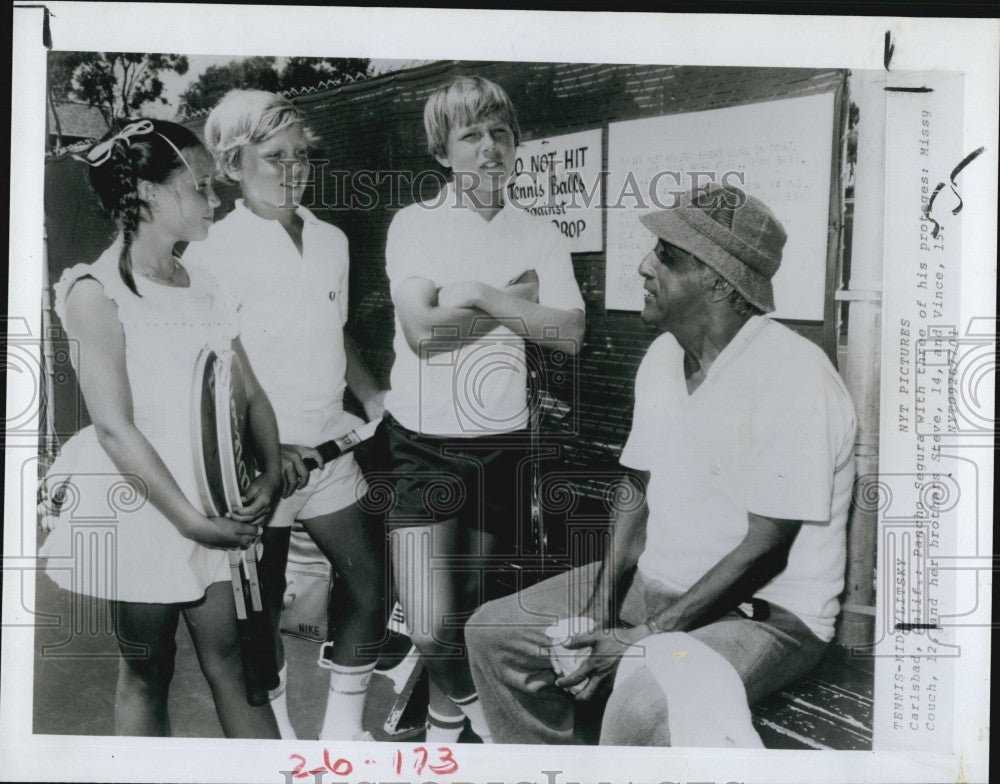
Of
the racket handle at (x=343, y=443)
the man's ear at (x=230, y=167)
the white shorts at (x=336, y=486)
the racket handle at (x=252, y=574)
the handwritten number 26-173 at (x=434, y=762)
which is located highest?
the man's ear at (x=230, y=167)

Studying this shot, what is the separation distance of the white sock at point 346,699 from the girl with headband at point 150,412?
12.7 inches

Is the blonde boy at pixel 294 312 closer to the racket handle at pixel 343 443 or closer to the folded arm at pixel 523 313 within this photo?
the racket handle at pixel 343 443

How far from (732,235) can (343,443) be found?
4.13ft

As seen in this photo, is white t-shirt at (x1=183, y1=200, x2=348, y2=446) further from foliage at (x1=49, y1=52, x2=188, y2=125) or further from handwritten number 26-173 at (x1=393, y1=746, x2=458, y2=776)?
handwritten number 26-173 at (x1=393, y1=746, x2=458, y2=776)

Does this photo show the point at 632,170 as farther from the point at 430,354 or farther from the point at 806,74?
the point at 430,354

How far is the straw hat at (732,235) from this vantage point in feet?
8.13

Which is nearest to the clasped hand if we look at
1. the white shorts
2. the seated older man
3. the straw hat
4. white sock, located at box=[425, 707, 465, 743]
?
the seated older man

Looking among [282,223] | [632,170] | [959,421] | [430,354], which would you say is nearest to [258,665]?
[430,354]

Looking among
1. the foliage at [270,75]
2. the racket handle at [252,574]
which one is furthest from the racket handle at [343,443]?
the foliage at [270,75]

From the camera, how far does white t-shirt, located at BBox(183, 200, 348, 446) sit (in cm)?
252

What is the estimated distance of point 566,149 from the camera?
2510mm

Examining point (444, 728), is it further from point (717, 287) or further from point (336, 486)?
point (717, 287)

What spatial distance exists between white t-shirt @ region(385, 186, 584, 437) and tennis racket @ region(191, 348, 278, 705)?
467 millimetres

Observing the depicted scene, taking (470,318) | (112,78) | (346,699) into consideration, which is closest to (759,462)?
(470,318)
